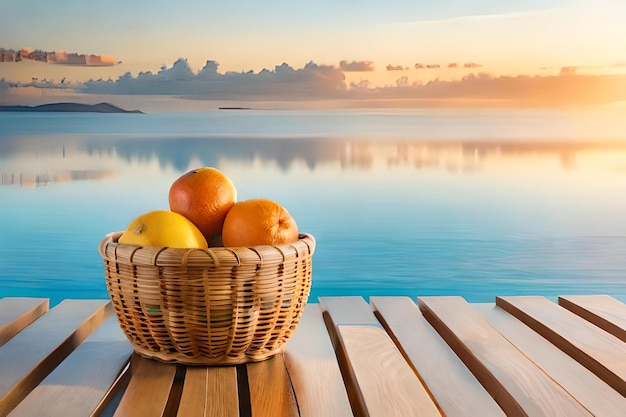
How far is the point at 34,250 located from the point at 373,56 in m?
1.64

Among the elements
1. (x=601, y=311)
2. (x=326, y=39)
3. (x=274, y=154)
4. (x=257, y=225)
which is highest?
(x=326, y=39)

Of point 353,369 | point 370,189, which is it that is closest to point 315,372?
point 353,369

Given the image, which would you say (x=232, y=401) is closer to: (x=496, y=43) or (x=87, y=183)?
(x=87, y=183)

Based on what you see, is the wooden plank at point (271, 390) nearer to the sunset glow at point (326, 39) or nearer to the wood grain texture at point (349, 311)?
the wood grain texture at point (349, 311)

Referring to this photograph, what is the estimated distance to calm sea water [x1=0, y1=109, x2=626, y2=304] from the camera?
3.11 metres

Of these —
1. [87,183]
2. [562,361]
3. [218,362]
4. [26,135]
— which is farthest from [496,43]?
[218,362]

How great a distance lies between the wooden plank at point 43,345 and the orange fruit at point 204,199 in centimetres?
31

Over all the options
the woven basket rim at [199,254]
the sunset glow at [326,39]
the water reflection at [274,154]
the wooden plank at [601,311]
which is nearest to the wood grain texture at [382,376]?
the woven basket rim at [199,254]

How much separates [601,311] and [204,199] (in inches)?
34.0

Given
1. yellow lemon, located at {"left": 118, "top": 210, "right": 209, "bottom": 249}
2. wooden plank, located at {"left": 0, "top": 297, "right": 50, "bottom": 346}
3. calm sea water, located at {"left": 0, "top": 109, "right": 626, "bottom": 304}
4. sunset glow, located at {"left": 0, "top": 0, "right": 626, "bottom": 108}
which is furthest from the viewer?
sunset glow, located at {"left": 0, "top": 0, "right": 626, "bottom": 108}

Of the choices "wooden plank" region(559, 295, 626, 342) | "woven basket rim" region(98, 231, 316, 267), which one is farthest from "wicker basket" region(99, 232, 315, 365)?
"wooden plank" region(559, 295, 626, 342)

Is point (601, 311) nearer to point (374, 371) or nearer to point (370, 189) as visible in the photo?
point (374, 371)

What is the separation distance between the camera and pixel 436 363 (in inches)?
48.2

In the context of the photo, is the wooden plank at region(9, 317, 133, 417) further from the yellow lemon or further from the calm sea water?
the calm sea water
